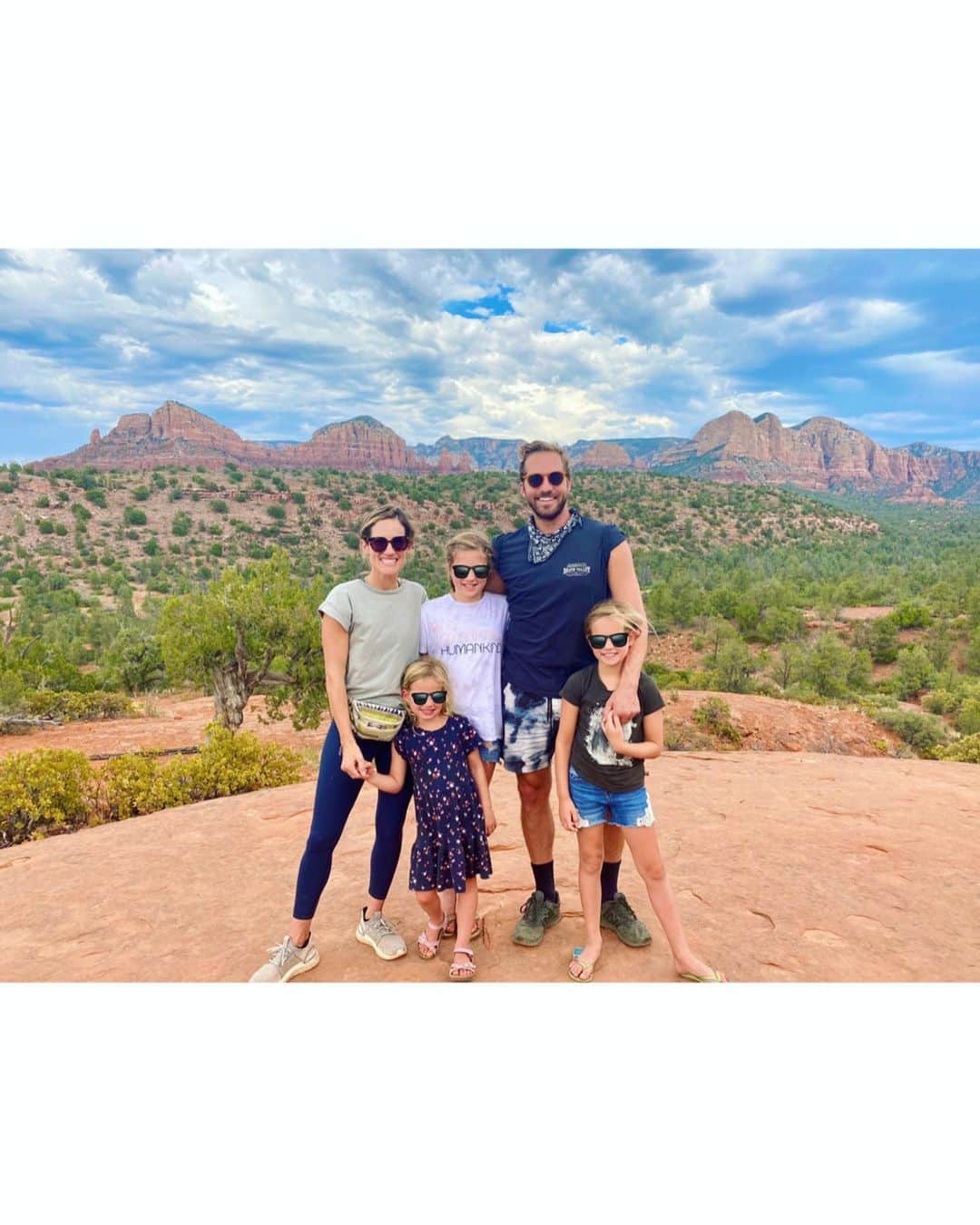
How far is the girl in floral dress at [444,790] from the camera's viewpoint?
2.41 m

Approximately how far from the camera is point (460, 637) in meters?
2.49

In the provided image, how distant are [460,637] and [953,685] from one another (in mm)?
19780

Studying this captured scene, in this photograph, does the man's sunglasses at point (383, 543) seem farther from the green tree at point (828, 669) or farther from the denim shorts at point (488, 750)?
the green tree at point (828, 669)

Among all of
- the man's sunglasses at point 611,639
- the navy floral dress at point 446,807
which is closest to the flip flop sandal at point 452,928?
the navy floral dress at point 446,807

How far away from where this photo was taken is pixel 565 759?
239 cm

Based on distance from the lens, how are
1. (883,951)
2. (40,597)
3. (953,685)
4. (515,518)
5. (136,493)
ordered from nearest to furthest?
(883,951)
(953,685)
(40,597)
(136,493)
(515,518)

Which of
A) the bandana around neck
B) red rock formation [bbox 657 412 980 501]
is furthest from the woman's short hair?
red rock formation [bbox 657 412 980 501]

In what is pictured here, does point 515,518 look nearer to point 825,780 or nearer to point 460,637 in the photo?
point 825,780

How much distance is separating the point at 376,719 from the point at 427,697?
221 mm

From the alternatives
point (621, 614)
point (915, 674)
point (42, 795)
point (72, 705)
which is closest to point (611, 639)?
point (621, 614)

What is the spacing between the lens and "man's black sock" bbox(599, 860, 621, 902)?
2.74 m

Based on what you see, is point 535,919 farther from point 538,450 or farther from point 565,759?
point 538,450

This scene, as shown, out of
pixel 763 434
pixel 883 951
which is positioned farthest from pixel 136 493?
pixel 763 434

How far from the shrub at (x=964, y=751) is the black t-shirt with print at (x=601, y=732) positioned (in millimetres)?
9072
